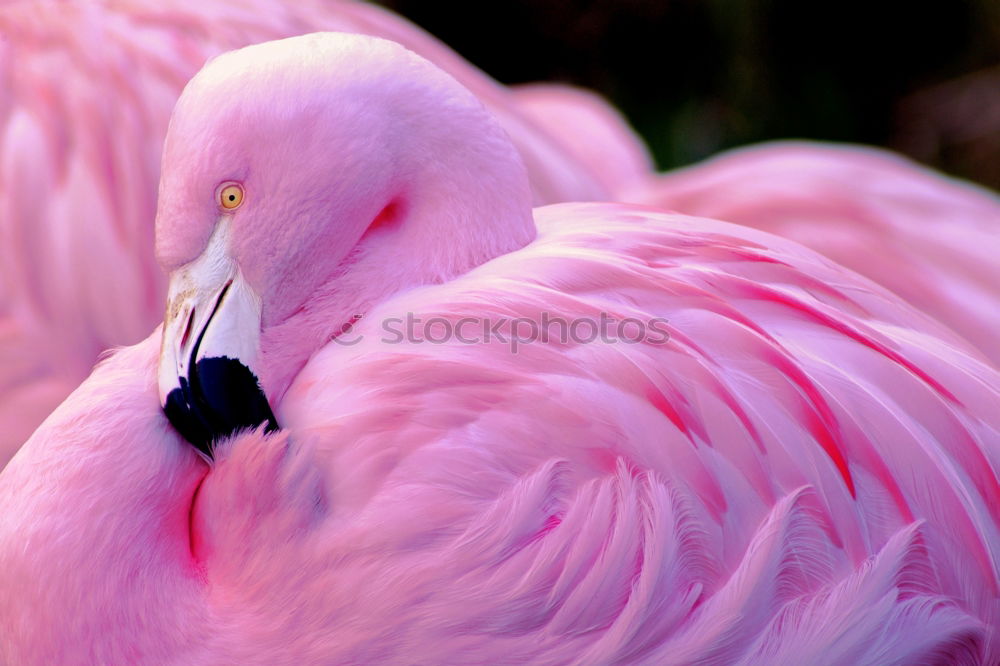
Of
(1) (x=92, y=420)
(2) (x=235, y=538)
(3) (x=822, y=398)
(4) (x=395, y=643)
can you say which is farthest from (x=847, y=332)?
(1) (x=92, y=420)

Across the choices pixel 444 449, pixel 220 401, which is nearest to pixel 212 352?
pixel 220 401

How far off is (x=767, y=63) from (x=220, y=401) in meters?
4.35

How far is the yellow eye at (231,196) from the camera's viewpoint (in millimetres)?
1475

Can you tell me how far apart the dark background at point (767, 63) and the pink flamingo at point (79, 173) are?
3.35 meters

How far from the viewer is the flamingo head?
4.78 ft

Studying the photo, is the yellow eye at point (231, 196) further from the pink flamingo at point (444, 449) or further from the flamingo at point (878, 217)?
the flamingo at point (878, 217)

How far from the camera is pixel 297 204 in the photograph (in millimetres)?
1491

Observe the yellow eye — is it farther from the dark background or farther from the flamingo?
the dark background

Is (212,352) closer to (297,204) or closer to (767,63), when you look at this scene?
(297,204)

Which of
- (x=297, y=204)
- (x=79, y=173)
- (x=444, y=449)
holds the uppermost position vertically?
(x=297, y=204)

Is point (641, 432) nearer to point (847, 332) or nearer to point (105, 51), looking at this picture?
point (847, 332)

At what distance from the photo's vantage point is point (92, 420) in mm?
1484

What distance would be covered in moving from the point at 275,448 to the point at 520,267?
386 millimetres

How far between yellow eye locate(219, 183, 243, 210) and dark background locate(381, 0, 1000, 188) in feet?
12.8
